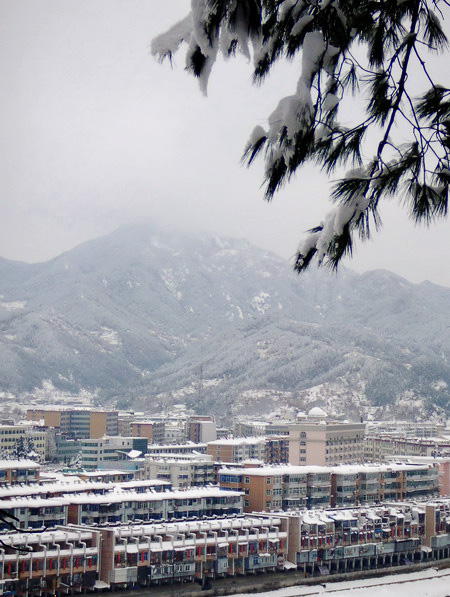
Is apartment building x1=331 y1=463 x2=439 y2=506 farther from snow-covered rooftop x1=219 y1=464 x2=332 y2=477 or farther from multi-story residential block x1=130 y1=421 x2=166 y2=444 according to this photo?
multi-story residential block x1=130 y1=421 x2=166 y2=444

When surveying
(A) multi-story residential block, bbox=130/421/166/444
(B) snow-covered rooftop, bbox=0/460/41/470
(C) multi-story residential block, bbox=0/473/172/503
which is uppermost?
(A) multi-story residential block, bbox=130/421/166/444

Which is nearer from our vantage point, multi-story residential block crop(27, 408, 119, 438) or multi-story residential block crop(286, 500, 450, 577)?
multi-story residential block crop(286, 500, 450, 577)

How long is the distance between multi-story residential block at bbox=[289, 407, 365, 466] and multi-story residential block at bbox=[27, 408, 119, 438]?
61.6 feet

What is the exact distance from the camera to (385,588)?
25453 millimetres

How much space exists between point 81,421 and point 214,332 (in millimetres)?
98946

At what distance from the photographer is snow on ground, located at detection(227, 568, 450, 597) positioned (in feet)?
80.4

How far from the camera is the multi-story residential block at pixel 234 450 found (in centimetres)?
4838

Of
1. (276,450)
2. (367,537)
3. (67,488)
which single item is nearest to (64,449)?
(276,450)

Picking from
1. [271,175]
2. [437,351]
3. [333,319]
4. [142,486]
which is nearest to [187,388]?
[437,351]

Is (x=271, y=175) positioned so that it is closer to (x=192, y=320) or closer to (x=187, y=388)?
Result: (x=187, y=388)

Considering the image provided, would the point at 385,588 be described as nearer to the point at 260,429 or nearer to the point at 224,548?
the point at 224,548

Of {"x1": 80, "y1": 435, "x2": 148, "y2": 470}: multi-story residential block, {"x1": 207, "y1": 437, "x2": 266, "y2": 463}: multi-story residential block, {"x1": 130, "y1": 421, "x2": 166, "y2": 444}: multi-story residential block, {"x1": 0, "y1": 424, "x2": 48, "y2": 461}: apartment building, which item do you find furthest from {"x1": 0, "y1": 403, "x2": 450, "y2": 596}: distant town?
Answer: {"x1": 130, "y1": 421, "x2": 166, "y2": 444}: multi-story residential block

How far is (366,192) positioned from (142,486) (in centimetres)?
3099

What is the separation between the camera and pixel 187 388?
11488cm
